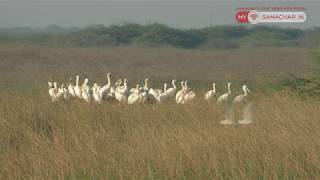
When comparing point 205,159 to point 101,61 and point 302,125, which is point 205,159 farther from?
point 101,61

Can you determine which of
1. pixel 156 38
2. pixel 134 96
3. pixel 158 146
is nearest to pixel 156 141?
pixel 158 146

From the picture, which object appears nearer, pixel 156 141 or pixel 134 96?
pixel 156 141

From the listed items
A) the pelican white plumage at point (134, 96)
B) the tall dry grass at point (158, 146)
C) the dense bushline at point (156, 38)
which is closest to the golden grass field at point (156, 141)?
the tall dry grass at point (158, 146)

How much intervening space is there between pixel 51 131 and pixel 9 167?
231cm

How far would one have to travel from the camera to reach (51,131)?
33.0 ft

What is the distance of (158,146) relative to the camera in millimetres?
8289

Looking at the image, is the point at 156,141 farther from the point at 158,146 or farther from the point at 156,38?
the point at 156,38

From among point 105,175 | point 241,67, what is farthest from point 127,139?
point 241,67

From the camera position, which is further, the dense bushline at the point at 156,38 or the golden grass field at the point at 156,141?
the dense bushline at the point at 156,38

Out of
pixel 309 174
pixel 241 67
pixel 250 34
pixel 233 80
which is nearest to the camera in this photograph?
pixel 309 174

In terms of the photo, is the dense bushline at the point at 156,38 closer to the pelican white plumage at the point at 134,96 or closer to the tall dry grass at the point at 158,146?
the pelican white plumage at the point at 134,96

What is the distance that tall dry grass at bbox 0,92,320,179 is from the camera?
7.60 meters

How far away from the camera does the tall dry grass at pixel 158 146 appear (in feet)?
24.9

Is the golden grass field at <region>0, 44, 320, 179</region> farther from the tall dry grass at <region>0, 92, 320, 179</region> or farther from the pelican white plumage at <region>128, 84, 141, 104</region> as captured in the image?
the pelican white plumage at <region>128, 84, 141, 104</region>
